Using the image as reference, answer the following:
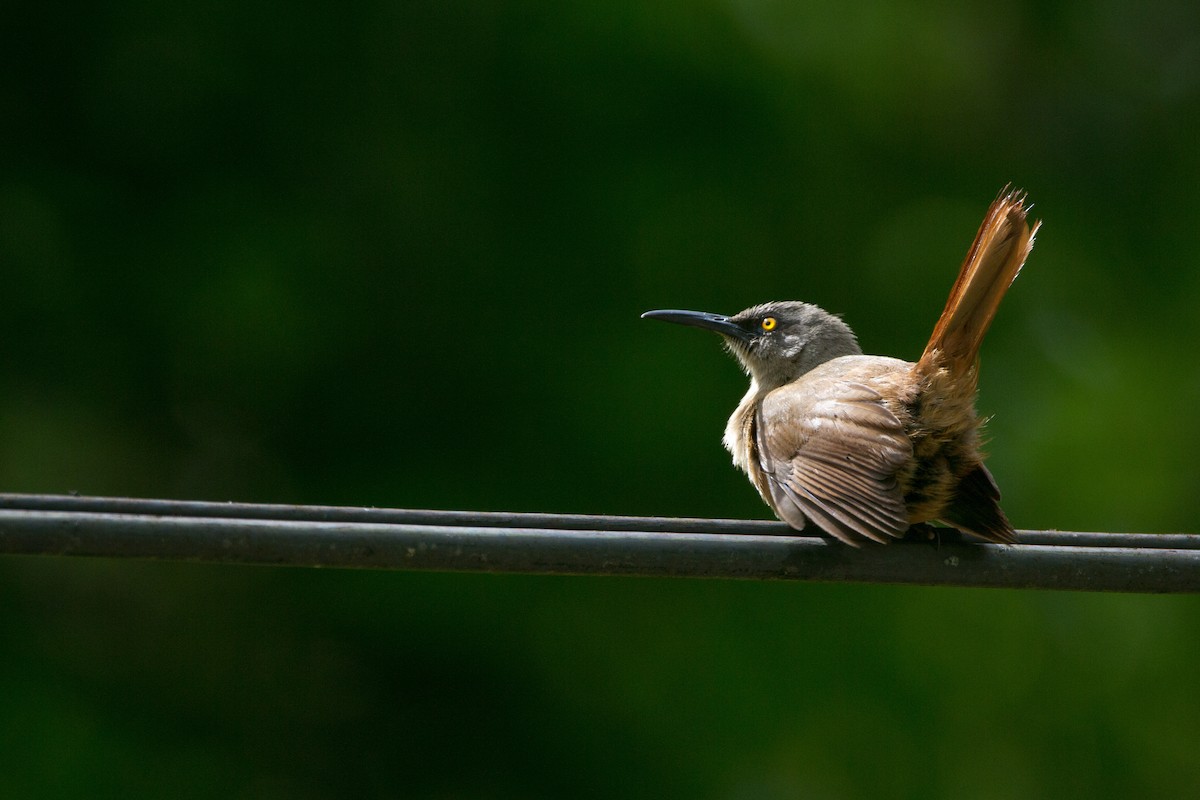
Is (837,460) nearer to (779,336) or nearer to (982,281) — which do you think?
(982,281)

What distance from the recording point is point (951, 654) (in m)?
6.86

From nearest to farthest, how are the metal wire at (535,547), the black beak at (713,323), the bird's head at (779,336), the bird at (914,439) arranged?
the metal wire at (535,547), the bird at (914,439), the bird's head at (779,336), the black beak at (713,323)

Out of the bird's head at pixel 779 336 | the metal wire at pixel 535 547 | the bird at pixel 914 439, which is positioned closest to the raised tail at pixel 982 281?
the bird at pixel 914 439

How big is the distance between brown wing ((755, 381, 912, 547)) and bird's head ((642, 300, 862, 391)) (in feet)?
3.19

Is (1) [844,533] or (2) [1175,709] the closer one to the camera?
(1) [844,533]

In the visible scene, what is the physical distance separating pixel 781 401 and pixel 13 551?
9.57 feet

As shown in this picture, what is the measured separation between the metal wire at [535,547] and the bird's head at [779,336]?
8.24ft

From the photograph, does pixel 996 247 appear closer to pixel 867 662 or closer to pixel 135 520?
pixel 135 520

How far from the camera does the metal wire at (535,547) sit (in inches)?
88.8

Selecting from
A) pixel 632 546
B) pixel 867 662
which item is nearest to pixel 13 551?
pixel 632 546

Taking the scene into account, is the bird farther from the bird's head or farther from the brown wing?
the bird's head

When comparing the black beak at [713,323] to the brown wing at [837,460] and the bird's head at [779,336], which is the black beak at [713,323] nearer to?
the bird's head at [779,336]

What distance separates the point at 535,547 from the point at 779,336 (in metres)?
3.34

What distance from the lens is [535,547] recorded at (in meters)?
2.39
